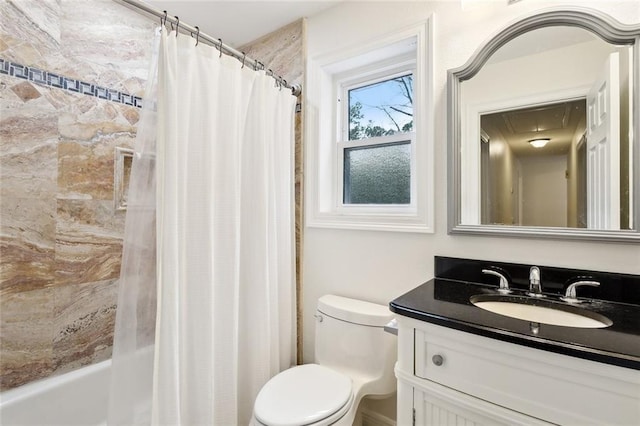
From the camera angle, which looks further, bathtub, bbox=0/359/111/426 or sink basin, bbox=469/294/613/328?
bathtub, bbox=0/359/111/426

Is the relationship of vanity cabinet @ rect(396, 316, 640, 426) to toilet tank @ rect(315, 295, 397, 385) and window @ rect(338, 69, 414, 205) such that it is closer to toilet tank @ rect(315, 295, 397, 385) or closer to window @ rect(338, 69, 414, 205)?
toilet tank @ rect(315, 295, 397, 385)

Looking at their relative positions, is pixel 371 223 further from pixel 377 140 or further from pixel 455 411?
pixel 455 411

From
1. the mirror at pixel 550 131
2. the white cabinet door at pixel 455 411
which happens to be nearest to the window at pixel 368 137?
the mirror at pixel 550 131

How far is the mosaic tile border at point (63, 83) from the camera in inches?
52.6

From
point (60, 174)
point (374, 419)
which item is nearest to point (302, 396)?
point (374, 419)

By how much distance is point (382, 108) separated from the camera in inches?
70.9

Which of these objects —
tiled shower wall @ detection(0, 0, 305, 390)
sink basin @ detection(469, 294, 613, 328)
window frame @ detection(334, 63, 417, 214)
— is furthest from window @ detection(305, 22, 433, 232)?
tiled shower wall @ detection(0, 0, 305, 390)

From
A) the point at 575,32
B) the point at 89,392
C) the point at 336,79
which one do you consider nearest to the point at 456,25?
the point at 575,32

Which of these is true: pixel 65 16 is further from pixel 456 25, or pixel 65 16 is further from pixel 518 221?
pixel 518 221

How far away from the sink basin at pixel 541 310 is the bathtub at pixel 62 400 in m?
1.86

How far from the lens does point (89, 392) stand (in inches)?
59.9

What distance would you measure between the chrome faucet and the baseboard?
98 centimetres

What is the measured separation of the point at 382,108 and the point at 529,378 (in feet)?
4.87

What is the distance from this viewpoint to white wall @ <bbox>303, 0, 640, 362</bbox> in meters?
1.12
